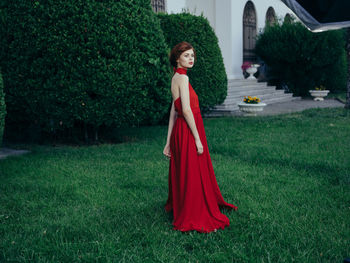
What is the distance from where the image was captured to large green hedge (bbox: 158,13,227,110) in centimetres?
923

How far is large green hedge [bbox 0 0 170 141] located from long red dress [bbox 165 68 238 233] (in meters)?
3.08

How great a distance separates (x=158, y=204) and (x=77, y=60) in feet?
10.3

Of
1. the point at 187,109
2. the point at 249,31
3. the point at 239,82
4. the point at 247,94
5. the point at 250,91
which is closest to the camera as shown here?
the point at 187,109

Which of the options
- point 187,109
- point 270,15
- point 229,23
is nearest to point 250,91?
point 229,23

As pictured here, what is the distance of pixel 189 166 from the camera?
3.47 meters

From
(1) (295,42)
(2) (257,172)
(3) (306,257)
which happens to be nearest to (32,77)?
(2) (257,172)

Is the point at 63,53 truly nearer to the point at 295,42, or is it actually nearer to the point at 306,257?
the point at 306,257

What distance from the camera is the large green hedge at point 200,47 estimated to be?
30.3 feet

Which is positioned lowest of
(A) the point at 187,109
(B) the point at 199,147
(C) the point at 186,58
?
(B) the point at 199,147

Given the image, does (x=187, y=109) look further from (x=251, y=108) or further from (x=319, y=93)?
(x=319, y=93)

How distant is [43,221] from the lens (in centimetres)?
375

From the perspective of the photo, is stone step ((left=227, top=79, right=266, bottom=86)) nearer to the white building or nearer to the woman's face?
the white building

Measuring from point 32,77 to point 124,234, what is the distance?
158 inches

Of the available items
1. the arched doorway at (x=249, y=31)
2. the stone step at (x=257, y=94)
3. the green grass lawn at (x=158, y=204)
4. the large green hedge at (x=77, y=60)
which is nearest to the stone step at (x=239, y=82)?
the stone step at (x=257, y=94)
